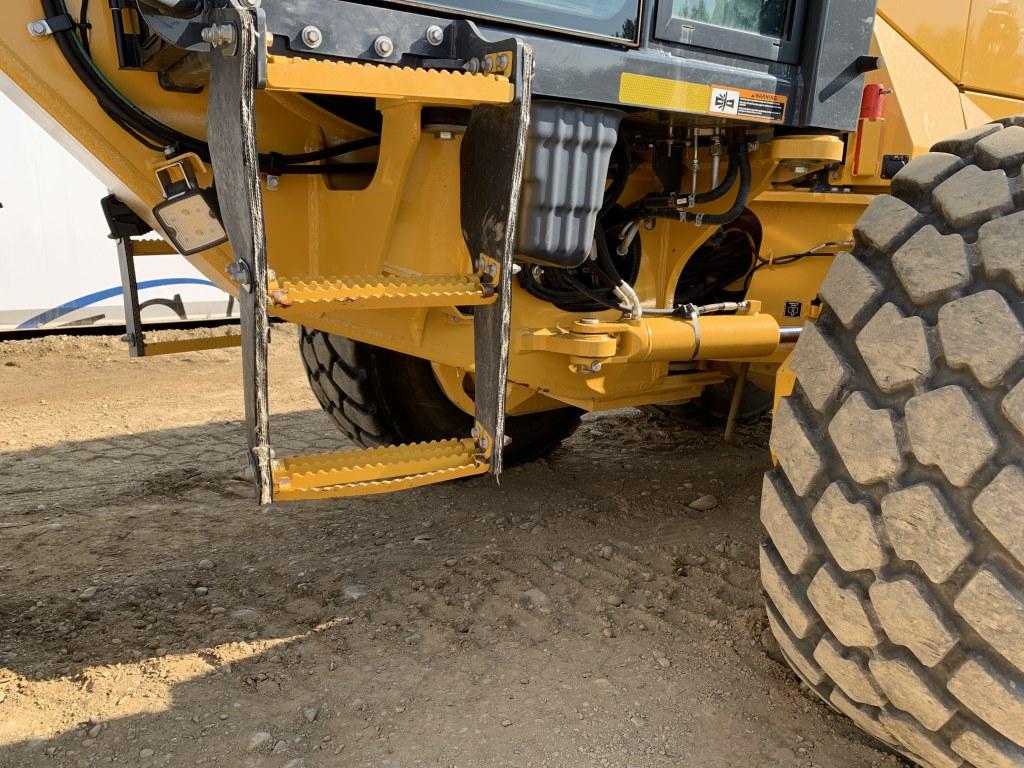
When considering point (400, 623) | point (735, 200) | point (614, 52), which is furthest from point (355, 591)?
point (614, 52)

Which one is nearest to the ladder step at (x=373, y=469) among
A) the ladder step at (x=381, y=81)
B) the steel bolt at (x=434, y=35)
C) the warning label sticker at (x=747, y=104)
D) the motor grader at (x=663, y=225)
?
the motor grader at (x=663, y=225)

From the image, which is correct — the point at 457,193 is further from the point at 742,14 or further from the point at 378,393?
the point at 378,393

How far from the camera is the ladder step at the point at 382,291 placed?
158cm

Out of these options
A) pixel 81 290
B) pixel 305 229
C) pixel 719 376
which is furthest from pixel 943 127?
pixel 81 290

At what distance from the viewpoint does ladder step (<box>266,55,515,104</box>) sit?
1.44m

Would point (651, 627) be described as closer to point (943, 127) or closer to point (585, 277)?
point (585, 277)

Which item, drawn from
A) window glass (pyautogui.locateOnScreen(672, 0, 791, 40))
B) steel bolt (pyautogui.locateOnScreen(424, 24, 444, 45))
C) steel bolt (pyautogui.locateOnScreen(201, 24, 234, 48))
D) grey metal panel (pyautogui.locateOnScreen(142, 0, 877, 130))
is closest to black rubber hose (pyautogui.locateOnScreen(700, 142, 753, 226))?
grey metal panel (pyautogui.locateOnScreen(142, 0, 877, 130))

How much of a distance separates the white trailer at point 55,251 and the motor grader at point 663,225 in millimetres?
4663

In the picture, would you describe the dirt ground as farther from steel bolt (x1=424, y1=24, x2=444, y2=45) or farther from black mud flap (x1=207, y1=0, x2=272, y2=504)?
steel bolt (x1=424, y1=24, x2=444, y2=45)

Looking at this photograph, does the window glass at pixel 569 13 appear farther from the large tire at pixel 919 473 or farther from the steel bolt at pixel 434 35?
the large tire at pixel 919 473

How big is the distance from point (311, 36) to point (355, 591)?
162 cm

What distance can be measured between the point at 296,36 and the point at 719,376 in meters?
1.82

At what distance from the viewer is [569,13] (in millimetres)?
1762

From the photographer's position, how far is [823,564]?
1.65 metres
